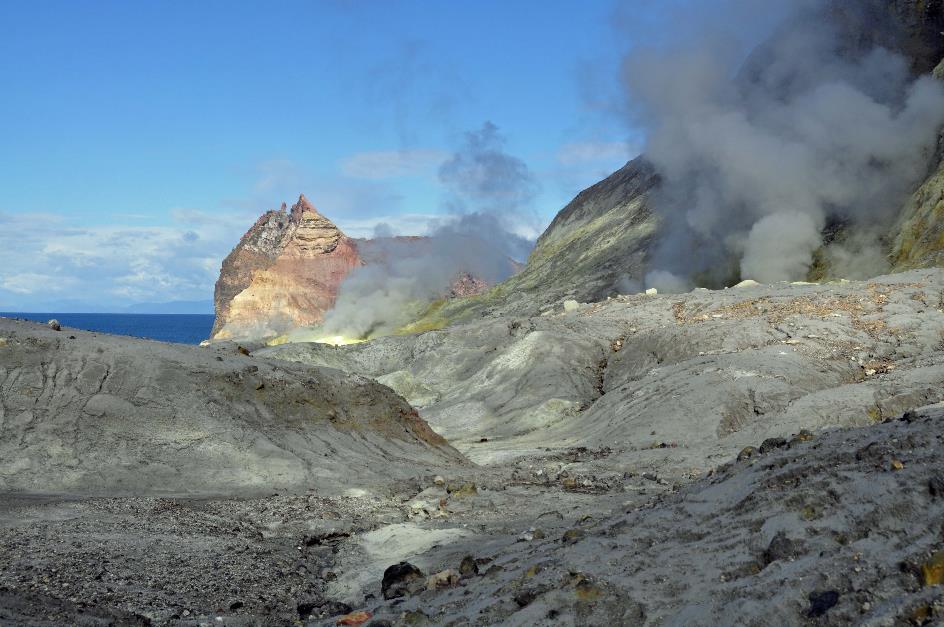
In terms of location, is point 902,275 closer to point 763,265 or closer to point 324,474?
point 763,265

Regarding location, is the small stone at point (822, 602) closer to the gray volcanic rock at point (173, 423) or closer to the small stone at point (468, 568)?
the small stone at point (468, 568)

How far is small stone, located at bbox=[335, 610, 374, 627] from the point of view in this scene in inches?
308

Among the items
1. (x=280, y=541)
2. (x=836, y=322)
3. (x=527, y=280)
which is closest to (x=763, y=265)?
(x=836, y=322)

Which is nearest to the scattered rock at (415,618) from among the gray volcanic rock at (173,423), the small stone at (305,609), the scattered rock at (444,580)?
the scattered rock at (444,580)

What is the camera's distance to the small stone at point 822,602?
18.1 feet

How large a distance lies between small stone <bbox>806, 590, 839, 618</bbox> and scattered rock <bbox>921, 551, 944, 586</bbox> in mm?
521

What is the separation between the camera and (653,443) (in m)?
19.3

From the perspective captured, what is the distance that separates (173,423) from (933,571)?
1257 centimetres

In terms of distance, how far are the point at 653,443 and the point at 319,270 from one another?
70.3 meters

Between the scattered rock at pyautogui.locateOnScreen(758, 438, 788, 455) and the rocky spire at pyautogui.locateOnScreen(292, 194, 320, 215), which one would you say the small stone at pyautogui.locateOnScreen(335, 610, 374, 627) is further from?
the rocky spire at pyautogui.locateOnScreen(292, 194, 320, 215)

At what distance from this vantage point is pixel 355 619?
787cm

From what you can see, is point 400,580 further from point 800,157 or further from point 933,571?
point 800,157

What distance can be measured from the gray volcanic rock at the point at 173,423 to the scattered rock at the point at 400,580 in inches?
209

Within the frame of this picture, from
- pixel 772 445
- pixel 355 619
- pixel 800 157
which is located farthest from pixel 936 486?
pixel 800 157
